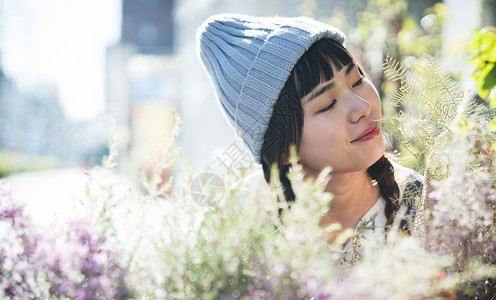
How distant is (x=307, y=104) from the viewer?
1707 millimetres

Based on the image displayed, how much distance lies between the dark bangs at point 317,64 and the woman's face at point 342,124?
0.07ft

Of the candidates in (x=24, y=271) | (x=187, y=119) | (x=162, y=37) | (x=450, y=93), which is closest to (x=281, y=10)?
(x=450, y=93)

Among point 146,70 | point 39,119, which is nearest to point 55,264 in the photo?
point 146,70

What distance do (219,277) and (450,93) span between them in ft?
2.43

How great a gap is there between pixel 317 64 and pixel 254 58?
276 millimetres

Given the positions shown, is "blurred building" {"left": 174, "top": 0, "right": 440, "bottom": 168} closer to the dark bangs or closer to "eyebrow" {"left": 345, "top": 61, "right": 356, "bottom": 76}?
the dark bangs

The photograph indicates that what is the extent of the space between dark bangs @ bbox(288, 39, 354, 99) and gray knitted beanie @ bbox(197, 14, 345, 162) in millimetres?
31

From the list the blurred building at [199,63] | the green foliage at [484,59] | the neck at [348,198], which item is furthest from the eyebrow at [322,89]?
the blurred building at [199,63]

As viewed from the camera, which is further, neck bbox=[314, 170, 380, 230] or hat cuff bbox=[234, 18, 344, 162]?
neck bbox=[314, 170, 380, 230]

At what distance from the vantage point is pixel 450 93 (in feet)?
3.81

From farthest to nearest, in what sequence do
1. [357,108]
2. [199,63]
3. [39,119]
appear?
[39,119]
[199,63]
[357,108]

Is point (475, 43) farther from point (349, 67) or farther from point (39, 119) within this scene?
point (39, 119)

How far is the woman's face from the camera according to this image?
1595 mm

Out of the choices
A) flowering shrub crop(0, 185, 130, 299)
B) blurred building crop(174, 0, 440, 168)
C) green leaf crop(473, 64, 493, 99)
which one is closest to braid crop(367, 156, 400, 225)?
green leaf crop(473, 64, 493, 99)
